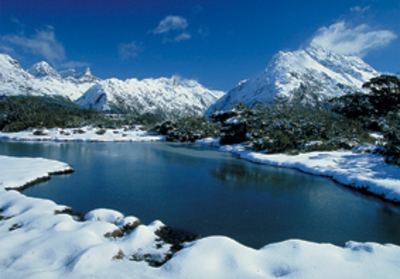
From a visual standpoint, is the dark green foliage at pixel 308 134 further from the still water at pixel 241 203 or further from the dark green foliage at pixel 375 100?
the dark green foliage at pixel 375 100

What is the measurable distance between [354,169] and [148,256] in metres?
21.2

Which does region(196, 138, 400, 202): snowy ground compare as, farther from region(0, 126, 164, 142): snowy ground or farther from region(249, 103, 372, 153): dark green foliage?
region(0, 126, 164, 142): snowy ground

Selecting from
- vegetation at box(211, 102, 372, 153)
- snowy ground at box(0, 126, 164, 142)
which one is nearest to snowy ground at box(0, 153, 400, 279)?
vegetation at box(211, 102, 372, 153)

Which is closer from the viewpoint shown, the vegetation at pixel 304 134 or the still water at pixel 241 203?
the still water at pixel 241 203

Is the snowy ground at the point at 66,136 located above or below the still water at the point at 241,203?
above

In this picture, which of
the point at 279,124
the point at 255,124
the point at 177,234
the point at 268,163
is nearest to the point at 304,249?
the point at 177,234

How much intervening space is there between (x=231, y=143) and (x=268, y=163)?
932 inches

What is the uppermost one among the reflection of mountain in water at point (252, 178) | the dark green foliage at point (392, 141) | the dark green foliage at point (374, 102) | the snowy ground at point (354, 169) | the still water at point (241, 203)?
the dark green foliage at point (374, 102)

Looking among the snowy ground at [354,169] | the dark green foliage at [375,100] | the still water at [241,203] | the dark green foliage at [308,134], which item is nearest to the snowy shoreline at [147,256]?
the still water at [241,203]

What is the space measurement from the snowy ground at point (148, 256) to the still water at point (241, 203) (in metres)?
2.02

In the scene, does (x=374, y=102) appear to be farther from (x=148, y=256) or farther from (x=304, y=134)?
(x=148, y=256)

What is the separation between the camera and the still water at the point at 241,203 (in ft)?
33.9

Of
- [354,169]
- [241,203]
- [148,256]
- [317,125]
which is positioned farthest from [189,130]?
[148,256]

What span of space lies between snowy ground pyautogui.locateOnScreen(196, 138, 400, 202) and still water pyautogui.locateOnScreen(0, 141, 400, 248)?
112 cm
